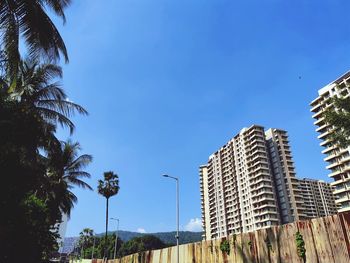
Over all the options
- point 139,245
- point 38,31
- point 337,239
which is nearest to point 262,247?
point 337,239

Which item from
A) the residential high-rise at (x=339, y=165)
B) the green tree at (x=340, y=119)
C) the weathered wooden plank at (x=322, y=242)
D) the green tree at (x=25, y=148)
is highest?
the residential high-rise at (x=339, y=165)

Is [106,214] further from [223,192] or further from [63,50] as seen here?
[223,192]

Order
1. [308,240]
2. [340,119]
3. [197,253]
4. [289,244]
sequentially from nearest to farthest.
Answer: [308,240] < [289,244] < [197,253] < [340,119]

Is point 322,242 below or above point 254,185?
below

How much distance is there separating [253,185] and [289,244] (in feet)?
339

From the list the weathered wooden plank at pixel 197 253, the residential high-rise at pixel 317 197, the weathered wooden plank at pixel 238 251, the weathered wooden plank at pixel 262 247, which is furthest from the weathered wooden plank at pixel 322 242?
the residential high-rise at pixel 317 197

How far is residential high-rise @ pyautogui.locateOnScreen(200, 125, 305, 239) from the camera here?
10294cm

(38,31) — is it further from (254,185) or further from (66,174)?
(254,185)

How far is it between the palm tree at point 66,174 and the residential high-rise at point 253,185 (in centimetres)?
8025

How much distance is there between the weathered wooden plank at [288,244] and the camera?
974 cm

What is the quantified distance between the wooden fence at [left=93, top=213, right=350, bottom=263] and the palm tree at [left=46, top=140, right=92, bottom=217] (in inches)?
824

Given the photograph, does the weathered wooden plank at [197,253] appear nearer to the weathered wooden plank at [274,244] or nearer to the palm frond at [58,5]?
the weathered wooden plank at [274,244]

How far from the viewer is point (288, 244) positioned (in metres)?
10.0

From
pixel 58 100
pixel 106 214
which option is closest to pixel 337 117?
pixel 58 100
